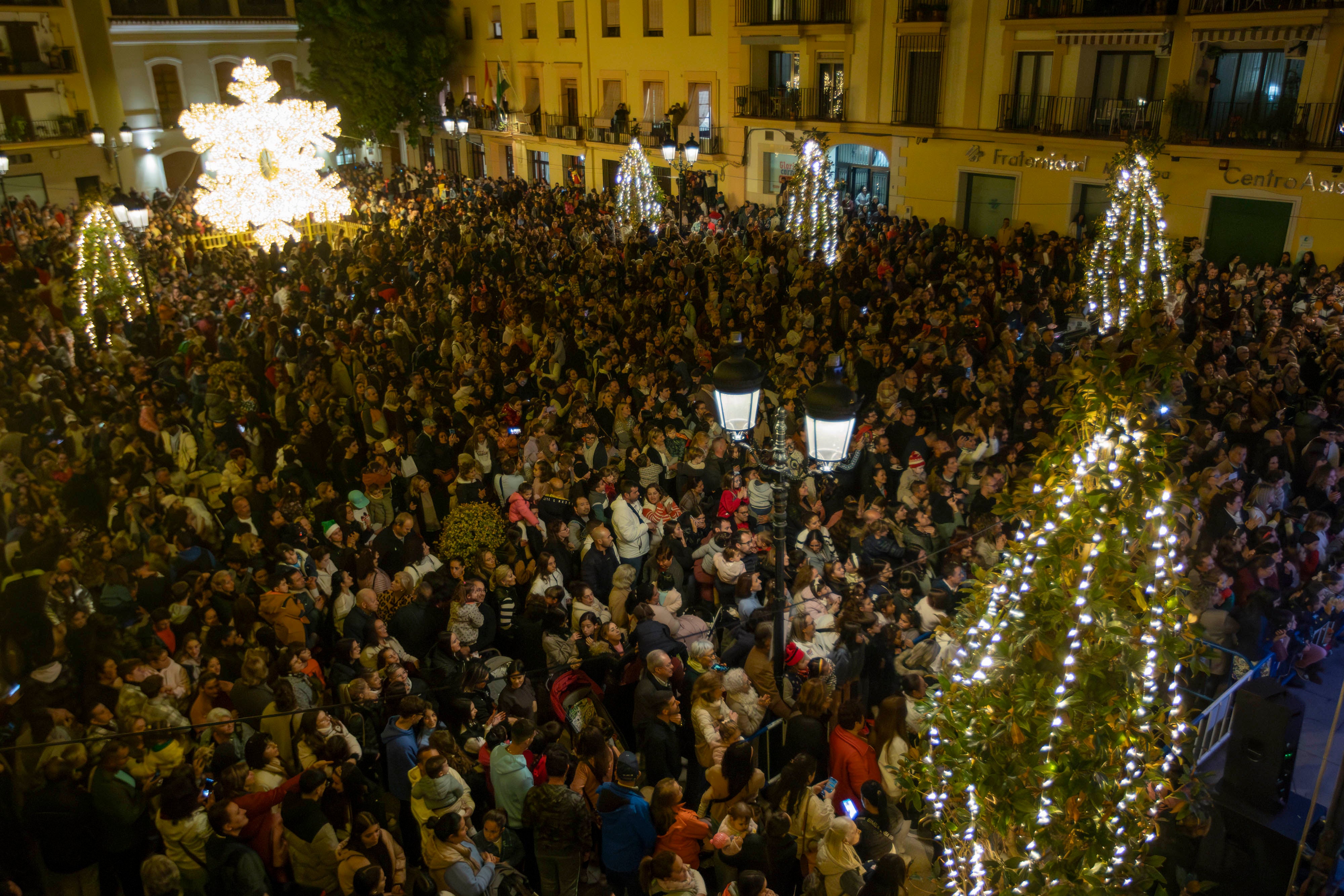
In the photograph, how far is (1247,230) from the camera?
16.5m

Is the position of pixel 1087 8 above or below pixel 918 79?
above

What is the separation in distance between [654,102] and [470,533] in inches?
964

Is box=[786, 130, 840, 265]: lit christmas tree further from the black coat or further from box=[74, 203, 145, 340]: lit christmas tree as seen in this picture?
the black coat

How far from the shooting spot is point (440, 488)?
8211mm


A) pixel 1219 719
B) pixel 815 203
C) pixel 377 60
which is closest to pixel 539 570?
pixel 1219 719

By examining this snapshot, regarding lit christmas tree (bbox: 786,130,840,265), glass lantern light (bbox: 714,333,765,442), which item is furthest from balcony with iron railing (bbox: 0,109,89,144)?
glass lantern light (bbox: 714,333,765,442)

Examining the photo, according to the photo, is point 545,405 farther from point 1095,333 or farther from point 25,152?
point 25,152

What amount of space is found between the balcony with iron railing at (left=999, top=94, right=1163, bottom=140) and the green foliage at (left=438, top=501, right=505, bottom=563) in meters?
15.2

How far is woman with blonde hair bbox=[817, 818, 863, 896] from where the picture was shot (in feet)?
13.5

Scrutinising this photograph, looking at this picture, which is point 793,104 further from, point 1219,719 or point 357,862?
point 357,862

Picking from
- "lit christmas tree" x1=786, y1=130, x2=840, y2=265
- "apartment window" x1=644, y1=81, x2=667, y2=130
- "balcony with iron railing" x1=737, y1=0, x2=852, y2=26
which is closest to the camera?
"lit christmas tree" x1=786, y1=130, x2=840, y2=265

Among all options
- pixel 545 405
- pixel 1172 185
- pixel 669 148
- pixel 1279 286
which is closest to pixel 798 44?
pixel 669 148

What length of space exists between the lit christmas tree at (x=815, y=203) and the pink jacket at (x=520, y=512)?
32.9ft

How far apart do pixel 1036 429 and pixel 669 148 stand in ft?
42.8
